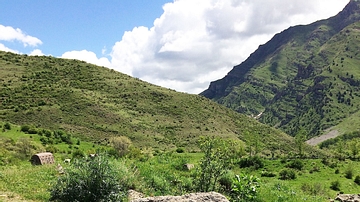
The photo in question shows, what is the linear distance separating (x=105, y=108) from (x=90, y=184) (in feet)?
236

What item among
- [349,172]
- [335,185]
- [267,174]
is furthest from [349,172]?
[267,174]

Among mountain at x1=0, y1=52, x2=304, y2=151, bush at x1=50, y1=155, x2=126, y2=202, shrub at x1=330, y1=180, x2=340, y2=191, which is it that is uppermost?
mountain at x1=0, y1=52, x2=304, y2=151

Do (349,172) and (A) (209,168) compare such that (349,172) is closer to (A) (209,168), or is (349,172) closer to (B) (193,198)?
(A) (209,168)

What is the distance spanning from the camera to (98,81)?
97.1m

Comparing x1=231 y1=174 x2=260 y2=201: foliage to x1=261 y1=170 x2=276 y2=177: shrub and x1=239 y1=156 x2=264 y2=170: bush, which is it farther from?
x1=239 y1=156 x2=264 y2=170: bush

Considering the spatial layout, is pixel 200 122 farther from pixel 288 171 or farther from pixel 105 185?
pixel 105 185

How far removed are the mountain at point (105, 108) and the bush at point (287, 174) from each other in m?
24.7

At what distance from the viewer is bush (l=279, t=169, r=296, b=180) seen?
39938mm

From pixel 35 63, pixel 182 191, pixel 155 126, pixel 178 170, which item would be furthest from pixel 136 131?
pixel 182 191

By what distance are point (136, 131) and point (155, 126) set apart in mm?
7479

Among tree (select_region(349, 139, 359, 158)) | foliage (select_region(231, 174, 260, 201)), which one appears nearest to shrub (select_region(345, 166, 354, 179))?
tree (select_region(349, 139, 359, 158))

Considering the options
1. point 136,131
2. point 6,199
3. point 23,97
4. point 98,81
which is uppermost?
point 98,81

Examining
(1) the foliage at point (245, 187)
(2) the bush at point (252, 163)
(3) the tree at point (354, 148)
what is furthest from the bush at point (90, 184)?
(3) the tree at point (354, 148)

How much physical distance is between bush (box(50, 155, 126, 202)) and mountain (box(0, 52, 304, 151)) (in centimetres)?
5259
